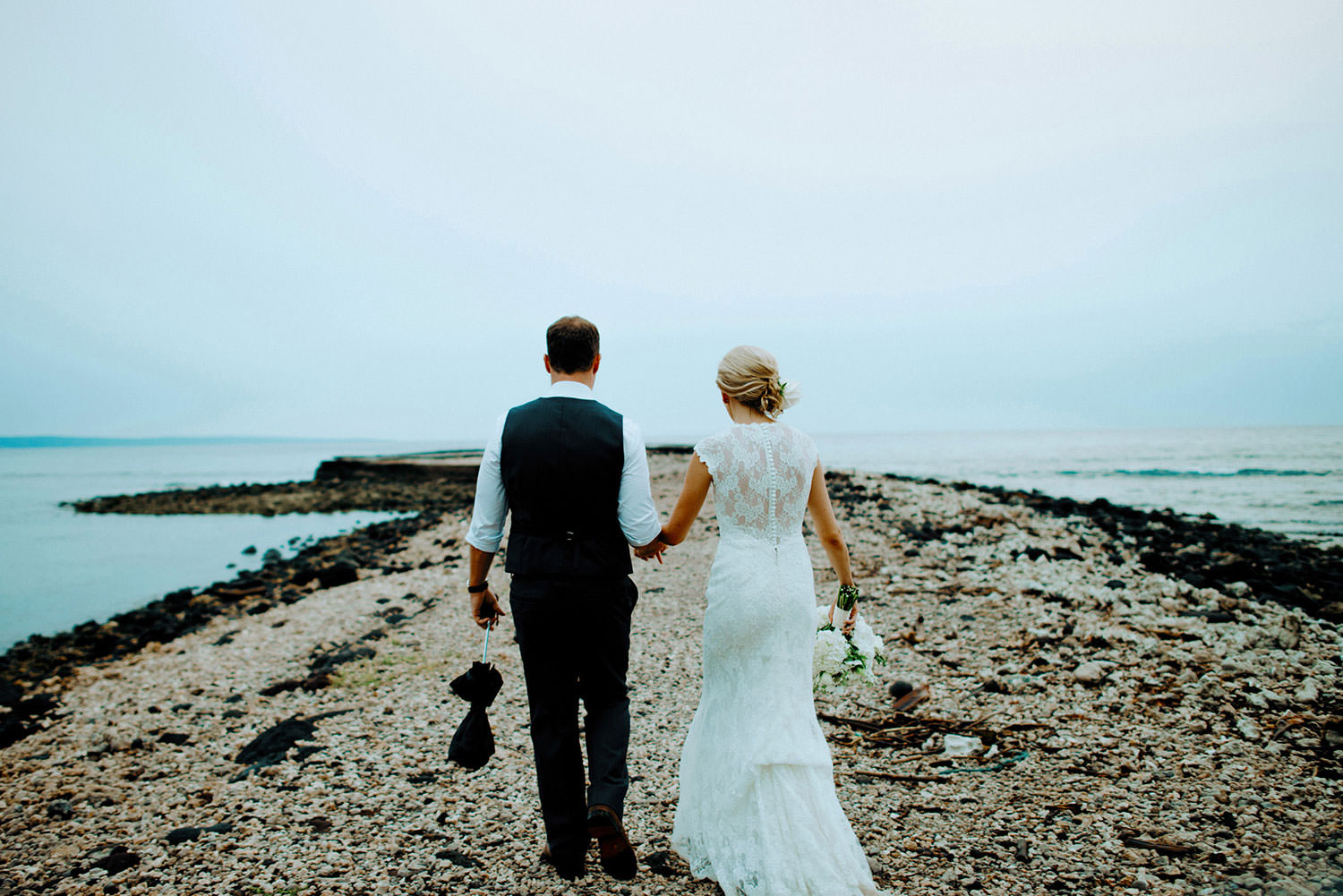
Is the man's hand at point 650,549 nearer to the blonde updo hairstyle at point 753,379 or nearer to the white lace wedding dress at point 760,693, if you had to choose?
the white lace wedding dress at point 760,693

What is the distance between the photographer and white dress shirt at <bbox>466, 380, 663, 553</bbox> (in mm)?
3604

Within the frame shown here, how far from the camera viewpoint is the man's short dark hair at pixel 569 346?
3652mm

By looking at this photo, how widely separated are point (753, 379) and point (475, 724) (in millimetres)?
2323

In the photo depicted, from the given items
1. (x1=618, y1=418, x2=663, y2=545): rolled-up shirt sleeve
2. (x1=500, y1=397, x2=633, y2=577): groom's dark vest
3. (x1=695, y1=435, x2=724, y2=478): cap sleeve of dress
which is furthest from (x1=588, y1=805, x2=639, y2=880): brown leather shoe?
(x1=695, y1=435, x2=724, y2=478): cap sleeve of dress

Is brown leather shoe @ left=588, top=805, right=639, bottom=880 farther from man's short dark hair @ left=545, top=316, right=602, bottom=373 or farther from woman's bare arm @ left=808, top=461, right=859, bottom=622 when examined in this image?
man's short dark hair @ left=545, top=316, right=602, bottom=373

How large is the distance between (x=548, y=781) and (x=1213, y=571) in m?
11.5

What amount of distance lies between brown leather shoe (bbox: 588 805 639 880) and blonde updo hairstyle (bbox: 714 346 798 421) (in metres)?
2.17

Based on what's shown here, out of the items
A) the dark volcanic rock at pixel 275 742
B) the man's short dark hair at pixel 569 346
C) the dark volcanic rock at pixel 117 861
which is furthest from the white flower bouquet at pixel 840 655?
the dark volcanic rock at pixel 275 742

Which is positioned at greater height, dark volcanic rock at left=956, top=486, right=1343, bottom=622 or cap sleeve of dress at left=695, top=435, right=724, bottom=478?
cap sleeve of dress at left=695, top=435, right=724, bottom=478

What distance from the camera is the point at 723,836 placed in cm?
360

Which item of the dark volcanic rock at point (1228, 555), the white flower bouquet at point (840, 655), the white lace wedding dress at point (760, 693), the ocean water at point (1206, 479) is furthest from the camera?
the ocean water at point (1206, 479)

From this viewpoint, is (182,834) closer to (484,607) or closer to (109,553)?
(484,607)

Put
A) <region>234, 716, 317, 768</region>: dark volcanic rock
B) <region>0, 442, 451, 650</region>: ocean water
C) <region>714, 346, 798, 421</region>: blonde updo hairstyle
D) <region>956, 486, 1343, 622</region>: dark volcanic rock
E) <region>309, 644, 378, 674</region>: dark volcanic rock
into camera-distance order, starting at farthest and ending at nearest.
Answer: <region>0, 442, 451, 650</region>: ocean water, <region>956, 486, 1343, 622</region>: dark volcanic rock, <region>309, 644, 378, 674</region>: dark volcanic rock, <region>234, 716, 317, 768</region>: dark volcanic rock, <region>714, 346, 798, 421</region>: blonde updo hairstyle

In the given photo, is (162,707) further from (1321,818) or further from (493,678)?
(1321,818)
